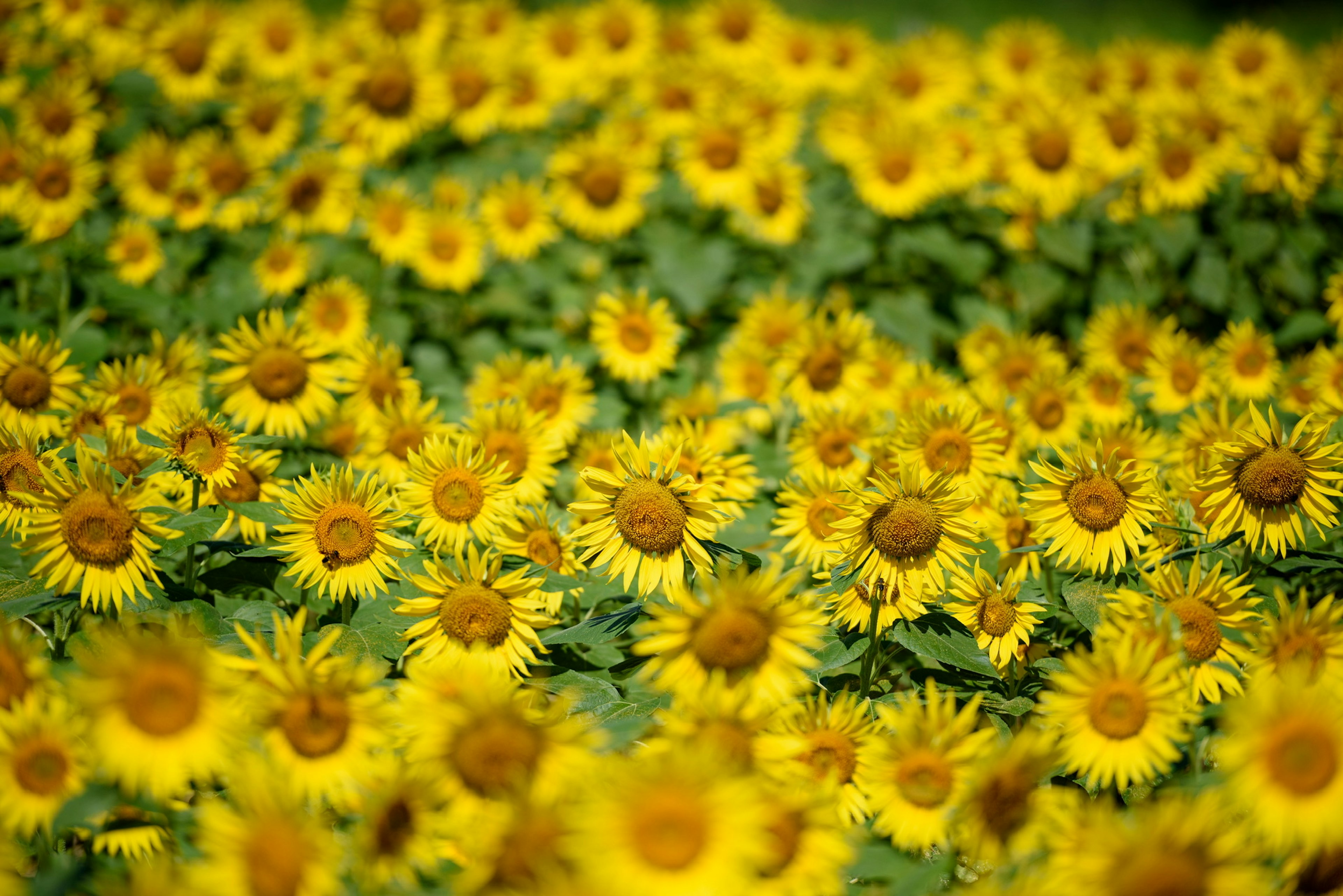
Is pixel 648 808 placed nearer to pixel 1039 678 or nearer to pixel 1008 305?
pixel 1039 678

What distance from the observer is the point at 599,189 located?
15.6 feet

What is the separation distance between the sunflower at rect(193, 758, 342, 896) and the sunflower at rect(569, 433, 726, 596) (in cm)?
95

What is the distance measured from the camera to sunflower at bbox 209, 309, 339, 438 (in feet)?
11.0

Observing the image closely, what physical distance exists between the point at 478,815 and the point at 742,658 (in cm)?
61

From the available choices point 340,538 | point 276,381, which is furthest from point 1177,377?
point 276,381

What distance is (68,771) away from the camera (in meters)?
2.02

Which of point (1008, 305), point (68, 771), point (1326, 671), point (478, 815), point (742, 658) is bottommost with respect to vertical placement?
point (1008, 305)

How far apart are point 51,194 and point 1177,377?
4568 millimetres

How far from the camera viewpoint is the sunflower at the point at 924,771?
2051mm

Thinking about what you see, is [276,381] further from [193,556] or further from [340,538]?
[340,538]

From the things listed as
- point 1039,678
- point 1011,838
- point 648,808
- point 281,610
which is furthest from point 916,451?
point 281,610

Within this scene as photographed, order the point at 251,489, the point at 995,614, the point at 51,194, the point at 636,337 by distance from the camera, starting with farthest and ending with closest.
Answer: the point at 51,194 < the point at 636,337 < the point at 251,489 < the point at 995,614

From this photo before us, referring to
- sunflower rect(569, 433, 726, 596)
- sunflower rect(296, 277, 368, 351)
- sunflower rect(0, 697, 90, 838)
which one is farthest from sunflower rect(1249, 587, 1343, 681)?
sunflower rect(296, 277, 368, 351)

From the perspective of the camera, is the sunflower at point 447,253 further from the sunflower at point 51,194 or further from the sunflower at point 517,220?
the sunflower at point 51,194
